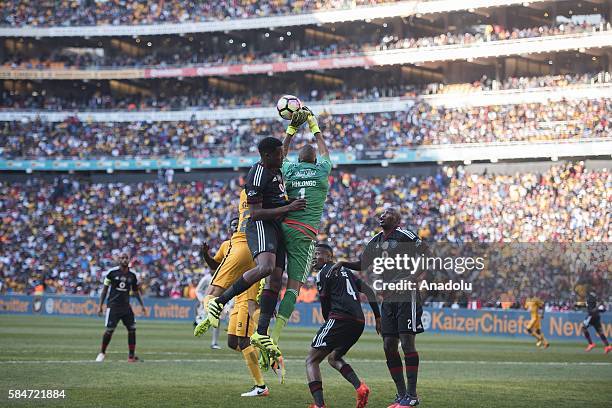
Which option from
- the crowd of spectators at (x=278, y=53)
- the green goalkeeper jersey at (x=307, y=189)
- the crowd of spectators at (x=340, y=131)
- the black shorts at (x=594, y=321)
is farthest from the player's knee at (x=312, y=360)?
the crowd of spectators at (x=278, y=53)

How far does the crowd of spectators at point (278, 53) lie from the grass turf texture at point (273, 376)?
29.4m

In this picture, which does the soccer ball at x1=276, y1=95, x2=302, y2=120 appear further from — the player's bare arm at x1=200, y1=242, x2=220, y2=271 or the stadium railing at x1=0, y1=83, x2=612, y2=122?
the stadium railing at x1=0, y1=83, x2=612, y2=122

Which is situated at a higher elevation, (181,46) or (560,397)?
(181,46)

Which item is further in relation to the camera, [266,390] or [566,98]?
[566,98]

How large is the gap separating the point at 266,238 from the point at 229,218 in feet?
138

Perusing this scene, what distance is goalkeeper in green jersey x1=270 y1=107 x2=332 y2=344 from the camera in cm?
1270

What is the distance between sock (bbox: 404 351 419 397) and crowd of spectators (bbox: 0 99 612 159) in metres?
40.4

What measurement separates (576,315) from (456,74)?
2725 centimetres

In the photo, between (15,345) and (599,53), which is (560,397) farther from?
(599,53)

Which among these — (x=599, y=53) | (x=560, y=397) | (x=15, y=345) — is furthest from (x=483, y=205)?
(x=560, y=397)

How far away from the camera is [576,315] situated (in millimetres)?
37562

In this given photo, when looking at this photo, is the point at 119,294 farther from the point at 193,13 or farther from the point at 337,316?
the point at 193,13

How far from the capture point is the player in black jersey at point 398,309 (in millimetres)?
13594

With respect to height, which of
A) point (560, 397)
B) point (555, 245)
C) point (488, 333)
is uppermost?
point (560, 397)
